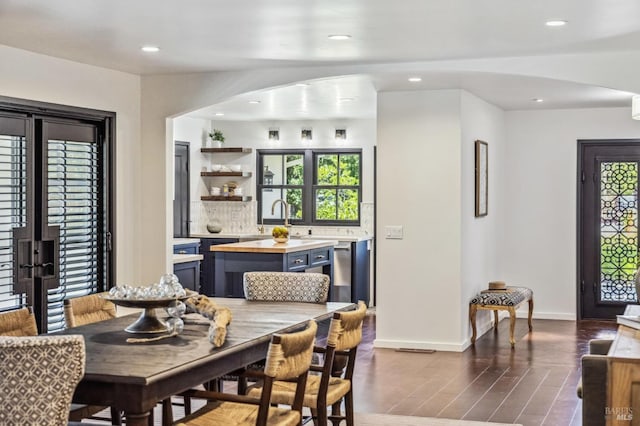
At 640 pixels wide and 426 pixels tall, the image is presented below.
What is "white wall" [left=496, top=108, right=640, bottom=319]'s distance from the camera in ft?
32.4

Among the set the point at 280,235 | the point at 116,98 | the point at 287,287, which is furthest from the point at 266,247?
the point at 287,287

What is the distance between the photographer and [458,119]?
25.7 feet

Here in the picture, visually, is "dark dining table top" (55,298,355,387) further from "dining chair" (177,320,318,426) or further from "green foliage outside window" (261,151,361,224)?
"green foliage outside window" (261,151,361,224)

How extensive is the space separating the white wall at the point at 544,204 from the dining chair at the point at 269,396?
6.33 metres

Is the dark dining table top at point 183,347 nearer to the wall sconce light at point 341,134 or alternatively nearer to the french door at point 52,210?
the french door at point 52,210

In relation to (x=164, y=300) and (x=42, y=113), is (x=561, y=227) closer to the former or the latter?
(x=42, y=113)

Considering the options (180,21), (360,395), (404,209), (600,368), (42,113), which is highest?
(180,21)

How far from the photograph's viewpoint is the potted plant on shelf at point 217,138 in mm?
11531

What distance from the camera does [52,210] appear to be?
21.5 feet

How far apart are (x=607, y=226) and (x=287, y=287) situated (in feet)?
18.4

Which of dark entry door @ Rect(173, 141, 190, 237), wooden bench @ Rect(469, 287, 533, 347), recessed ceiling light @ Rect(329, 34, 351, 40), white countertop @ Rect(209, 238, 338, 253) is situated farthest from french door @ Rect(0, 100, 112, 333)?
dark entry door @ Rect(173, 141, 190, 237)

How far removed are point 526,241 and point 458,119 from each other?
2.73 meters

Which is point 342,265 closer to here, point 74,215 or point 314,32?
point 74,215

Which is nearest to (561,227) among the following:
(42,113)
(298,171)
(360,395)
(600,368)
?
(298,171)
